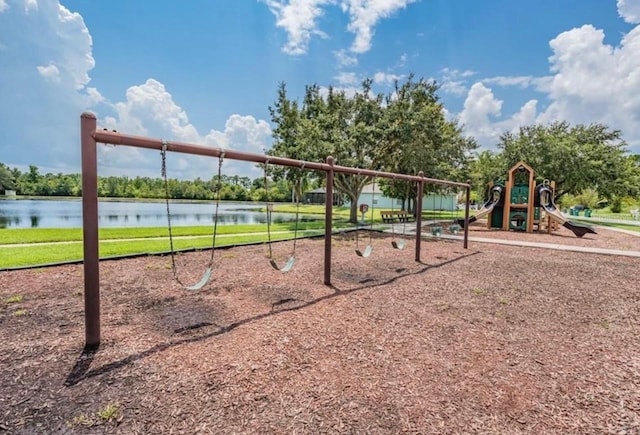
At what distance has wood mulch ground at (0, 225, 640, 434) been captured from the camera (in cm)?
214

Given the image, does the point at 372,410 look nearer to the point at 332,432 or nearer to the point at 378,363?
the point at 332,432

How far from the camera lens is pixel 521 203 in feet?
49.0

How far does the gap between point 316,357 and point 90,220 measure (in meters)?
2.29

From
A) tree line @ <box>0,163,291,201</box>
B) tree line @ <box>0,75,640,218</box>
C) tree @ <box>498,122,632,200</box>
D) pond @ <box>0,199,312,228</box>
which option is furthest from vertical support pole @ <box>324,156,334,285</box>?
tree line @ <box>0,163,291,201</box>

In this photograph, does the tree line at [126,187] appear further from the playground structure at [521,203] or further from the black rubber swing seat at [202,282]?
the black rubber swing seat at [202,282]

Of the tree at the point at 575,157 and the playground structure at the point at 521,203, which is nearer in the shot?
the playground structure at the point at 521,203

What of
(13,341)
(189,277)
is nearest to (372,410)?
(13,341)

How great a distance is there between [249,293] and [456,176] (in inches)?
738

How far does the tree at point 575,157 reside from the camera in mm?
18469

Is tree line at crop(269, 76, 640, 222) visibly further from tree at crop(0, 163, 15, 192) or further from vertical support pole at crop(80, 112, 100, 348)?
tree at crop(0, 163, 15, 192)

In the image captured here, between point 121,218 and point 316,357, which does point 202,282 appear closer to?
point 316,357

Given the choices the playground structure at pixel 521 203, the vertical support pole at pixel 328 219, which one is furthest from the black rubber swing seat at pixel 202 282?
the playground structure at pixel 521 203

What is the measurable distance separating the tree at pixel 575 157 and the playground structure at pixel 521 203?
493 cm

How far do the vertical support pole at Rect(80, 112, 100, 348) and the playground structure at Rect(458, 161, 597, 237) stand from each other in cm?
1536
